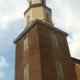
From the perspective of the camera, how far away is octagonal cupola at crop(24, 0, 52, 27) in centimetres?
2449

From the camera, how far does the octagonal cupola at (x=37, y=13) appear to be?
24.5m

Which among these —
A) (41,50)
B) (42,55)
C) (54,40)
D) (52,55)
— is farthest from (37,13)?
(42,55)

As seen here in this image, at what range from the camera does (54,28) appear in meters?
24.0

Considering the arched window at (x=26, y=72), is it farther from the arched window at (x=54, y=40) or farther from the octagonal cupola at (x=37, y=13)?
the octagonal cupola at (x=37, y=13)

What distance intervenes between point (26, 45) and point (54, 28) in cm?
478

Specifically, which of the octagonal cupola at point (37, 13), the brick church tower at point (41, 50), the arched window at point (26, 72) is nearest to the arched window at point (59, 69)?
the brick church tower at point (41, 50)

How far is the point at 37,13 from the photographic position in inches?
975

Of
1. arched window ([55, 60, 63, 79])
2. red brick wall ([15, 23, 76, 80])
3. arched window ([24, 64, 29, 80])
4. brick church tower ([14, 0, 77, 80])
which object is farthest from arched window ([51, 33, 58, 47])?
arched window ([24, 64, 29, 80])

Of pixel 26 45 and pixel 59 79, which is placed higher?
pixel 26 45

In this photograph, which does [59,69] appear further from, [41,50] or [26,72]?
[26,72]

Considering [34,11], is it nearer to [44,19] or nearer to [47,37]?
[44,19]

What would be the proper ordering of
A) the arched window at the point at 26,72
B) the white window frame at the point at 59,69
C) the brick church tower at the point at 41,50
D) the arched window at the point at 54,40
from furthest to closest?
the arched window at the point at 54,40, the arched window at the point at 26,72, the white window frame at the point at 59,69, the brick church tower at the point at 41,50

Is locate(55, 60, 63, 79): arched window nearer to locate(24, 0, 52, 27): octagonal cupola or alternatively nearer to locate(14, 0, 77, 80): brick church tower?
locate(14, 0, 77, 80): brick church tower

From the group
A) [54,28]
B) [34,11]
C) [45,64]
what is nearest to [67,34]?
[54,28]
